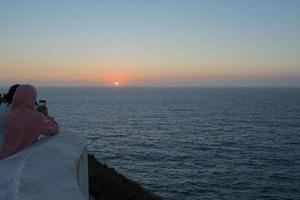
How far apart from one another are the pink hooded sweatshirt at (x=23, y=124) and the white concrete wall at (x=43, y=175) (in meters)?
1.24

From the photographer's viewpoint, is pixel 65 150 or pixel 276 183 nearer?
pixel 65 150

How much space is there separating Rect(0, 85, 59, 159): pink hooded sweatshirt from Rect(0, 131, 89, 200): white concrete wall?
1244mm

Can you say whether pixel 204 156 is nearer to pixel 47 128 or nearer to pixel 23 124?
pixel 47 128

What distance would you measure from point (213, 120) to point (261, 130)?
19941 millimetres

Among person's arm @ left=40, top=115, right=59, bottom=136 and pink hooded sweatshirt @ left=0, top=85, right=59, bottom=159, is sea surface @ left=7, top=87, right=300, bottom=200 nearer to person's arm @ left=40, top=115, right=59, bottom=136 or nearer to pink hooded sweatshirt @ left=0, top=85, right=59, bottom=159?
person's arm @ left=40, top=115, right=59, bottom=136

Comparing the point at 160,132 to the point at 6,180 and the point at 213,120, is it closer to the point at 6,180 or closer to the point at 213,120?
the point at 213,120

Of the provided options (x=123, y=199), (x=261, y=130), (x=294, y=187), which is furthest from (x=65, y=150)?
(x=261, y=130)

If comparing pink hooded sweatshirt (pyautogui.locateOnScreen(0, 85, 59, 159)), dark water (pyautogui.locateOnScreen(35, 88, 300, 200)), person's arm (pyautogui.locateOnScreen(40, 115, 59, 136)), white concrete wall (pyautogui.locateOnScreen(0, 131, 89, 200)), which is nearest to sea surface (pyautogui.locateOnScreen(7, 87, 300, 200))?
dark water (pyautogui.locateOnScreen(35, 88, 300, 200))

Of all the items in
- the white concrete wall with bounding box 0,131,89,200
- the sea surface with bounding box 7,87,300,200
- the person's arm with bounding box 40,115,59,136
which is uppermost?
the person's arm with bounding box 40,115,59,136

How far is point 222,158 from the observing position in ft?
174

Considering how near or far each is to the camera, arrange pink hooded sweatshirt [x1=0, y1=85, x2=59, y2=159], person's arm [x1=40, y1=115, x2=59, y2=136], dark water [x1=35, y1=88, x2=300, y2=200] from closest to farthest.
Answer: pink hooded sweatshirt [x1=0, y1=85, x2=59, y2=159] < person's arm [x1=40, y1=115, x2=59, y2=136] < dark water [x1=35, y1=88, x2=300, y2=200]

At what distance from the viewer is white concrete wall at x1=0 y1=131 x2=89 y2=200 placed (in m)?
3.32

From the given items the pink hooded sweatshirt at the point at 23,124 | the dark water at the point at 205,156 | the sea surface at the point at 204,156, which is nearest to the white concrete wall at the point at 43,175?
the pink hooded sweatshirt at the point at 23,124

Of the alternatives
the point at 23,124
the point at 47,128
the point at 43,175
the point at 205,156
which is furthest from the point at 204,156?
the point at 43,175
